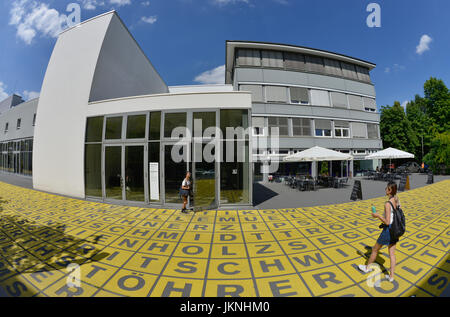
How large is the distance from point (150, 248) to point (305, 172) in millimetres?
17634

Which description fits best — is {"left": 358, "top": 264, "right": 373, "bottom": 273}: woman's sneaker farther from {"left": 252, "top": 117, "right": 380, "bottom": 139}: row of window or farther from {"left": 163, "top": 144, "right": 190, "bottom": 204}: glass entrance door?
{"left": 252, "top": 117, "right": 380, "bottom": 139}: row of window

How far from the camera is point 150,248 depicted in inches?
165

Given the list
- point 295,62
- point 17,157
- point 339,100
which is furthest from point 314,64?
point 17,157

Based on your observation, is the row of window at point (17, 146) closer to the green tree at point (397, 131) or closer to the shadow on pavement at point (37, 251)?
the shadow on pavement at point (37, 251)

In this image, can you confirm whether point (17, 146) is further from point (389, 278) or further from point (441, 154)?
point (441, 154)

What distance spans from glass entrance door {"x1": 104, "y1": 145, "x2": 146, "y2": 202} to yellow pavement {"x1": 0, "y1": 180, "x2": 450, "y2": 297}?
1631 millimetres

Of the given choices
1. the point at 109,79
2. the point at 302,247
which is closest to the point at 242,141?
the point at 302,247

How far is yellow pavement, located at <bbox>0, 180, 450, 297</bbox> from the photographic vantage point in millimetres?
2873

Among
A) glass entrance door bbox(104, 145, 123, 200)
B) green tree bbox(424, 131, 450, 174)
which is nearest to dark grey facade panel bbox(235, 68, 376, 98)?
green tree bbox(424, 131, 450, 174)

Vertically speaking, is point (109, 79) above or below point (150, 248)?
above

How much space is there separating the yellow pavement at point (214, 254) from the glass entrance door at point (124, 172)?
1.63 meters
